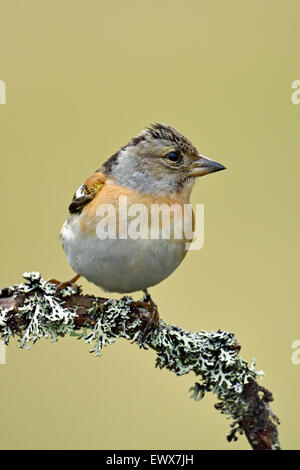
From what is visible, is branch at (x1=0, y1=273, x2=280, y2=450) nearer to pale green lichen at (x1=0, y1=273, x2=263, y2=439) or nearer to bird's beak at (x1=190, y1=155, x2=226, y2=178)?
pale green lichen at (x1=0, y1=273, x2=263, y2=439)

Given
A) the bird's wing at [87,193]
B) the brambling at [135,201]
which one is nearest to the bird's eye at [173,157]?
the brambling at [135,201]

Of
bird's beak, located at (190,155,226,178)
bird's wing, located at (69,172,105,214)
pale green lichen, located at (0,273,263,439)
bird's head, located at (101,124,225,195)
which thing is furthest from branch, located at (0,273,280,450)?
bird's beak, located at (190,155,226,178)

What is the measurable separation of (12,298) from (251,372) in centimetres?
108

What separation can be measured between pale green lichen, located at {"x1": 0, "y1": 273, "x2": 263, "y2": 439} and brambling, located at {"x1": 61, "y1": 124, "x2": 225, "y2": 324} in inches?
9.6

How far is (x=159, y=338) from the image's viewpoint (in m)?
2.67

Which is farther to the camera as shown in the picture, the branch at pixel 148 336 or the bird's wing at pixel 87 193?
the bird's wing at pixel 87 193

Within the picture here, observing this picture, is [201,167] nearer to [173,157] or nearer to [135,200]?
[173,157]

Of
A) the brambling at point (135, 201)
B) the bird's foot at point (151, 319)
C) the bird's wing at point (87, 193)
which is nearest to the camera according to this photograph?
the bird's foot at point (151, 319)

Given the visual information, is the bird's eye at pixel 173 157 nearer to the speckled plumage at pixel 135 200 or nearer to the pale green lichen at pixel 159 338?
the speckled plumage at pixel 135 200

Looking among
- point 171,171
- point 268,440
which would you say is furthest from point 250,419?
point 171,171

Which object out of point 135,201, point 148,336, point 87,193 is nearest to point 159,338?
point 148,336

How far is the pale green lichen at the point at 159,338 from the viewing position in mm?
2566

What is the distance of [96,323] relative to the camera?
2.63 m

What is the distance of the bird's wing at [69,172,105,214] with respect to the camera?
3200 millimetres
